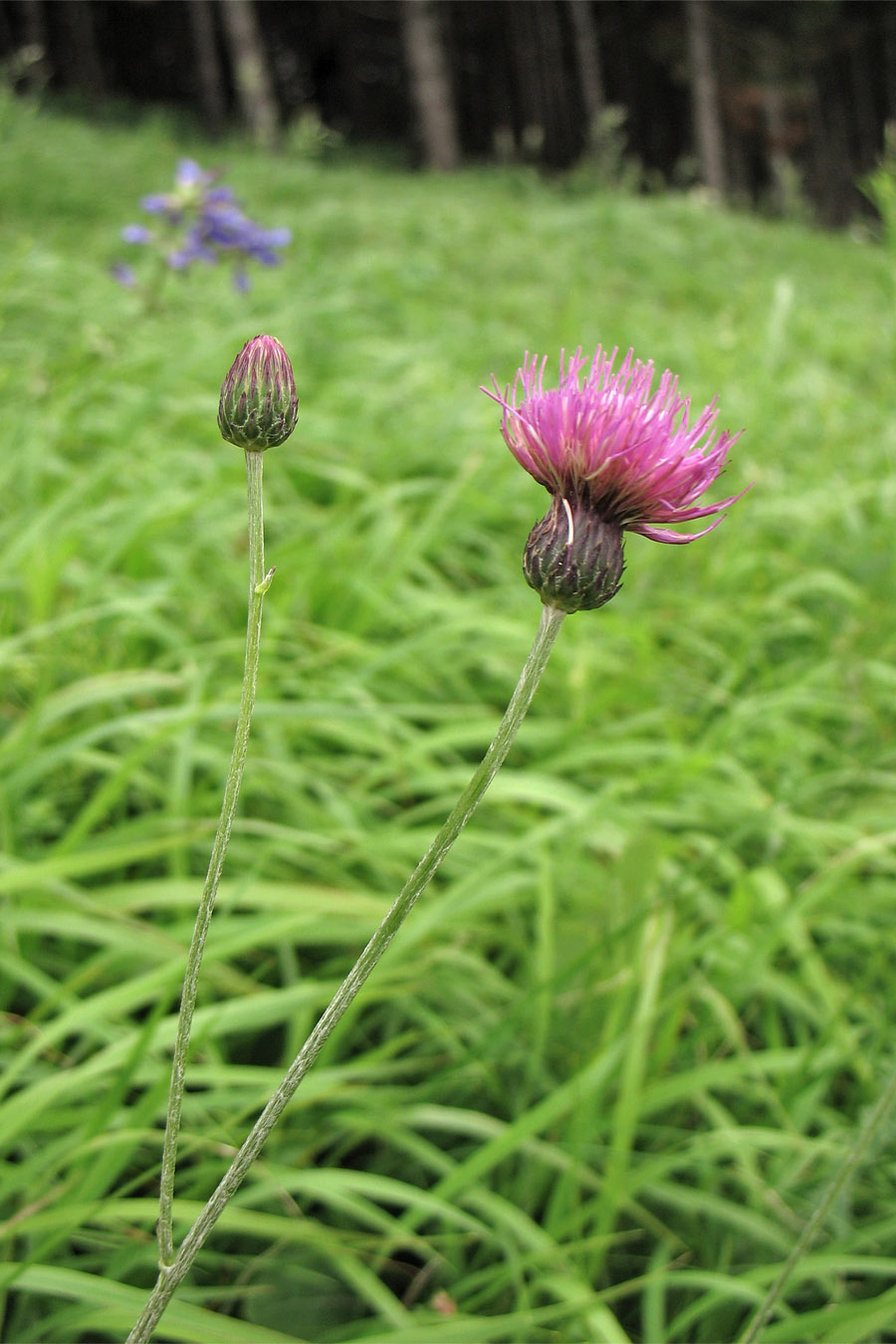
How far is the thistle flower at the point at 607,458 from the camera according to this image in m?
0.51

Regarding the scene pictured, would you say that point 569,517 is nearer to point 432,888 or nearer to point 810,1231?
point 810,1231

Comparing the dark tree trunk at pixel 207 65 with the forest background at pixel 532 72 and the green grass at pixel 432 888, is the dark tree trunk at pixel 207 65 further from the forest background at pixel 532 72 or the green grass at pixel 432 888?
the green grass at pixel 432 888

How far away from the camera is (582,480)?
1.75ft

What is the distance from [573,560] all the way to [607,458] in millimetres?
67

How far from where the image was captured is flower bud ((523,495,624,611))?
0.48 m

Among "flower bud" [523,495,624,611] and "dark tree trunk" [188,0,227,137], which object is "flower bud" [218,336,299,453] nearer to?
"flower bud" [523,495,624,611]

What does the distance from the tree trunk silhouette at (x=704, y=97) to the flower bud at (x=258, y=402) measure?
16.2m

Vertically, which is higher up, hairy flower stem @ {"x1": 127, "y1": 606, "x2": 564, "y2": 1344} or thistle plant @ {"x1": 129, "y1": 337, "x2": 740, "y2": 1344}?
thistle plant @ {"x1": 129, "y1": 337, "x2": 740, "y2": 1344}

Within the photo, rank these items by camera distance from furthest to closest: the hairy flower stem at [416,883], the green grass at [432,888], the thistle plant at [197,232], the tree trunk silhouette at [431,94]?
the tree trunk silhouette at [431,94], the thistle plant at [197,232], the green grass at [432,888], the hairy flower stem at [416,883]

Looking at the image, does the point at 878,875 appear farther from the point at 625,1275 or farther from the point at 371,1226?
the point at 371,1226

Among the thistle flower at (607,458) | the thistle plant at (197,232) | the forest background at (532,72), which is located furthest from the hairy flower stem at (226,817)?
the forest background at (532,72)

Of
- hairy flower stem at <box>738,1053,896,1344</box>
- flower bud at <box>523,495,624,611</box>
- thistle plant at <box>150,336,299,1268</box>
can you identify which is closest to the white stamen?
flower bud at <box>523,495,624,611</box>

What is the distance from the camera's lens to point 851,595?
7.43ft

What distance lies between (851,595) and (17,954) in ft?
6.07
